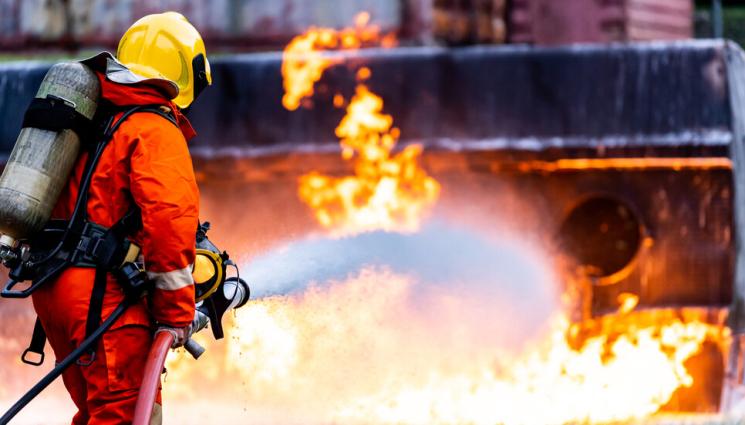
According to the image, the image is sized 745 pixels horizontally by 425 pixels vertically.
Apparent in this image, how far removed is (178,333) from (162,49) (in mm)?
942

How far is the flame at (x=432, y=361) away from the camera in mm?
7082

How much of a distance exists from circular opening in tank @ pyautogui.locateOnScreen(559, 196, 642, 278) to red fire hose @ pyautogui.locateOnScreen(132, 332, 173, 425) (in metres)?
4.28

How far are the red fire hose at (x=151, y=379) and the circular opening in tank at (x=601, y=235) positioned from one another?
4275mm

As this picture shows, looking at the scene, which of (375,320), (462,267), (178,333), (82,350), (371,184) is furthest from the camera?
(371,184)

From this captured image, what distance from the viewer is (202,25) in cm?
925

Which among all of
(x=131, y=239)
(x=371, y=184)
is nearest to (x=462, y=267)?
(x=371, y=184)

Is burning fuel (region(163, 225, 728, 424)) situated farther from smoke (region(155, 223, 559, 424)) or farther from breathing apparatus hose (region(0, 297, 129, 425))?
breathing apparatus hose (region(0, 297, 129, 425))

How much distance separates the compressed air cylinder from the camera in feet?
→ 12.4

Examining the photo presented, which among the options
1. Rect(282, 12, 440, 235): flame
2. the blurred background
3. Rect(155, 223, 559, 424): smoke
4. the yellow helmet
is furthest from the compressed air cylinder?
the blurred background

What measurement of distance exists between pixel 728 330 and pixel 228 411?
9.86 feet

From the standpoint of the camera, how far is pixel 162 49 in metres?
4.17

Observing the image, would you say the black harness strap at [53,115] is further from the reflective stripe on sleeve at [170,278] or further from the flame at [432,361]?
the flame at [432,361]

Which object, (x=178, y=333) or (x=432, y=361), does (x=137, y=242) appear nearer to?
(x=178, y=333)

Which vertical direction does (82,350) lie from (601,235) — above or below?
above
